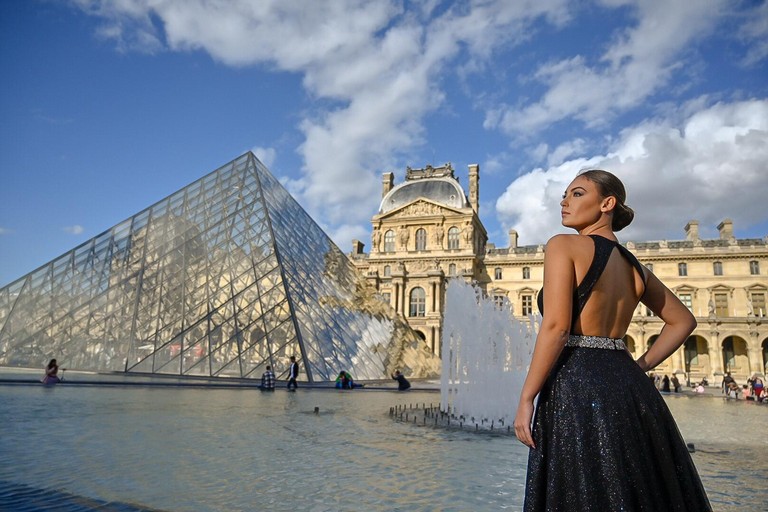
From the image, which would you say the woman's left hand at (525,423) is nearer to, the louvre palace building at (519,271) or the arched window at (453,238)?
the louvre palace building at (519,271)

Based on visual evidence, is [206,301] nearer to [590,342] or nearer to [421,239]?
[590,342]

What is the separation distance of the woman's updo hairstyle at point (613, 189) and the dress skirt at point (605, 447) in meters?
0.62

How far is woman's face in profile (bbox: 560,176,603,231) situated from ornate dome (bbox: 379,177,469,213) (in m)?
42.7

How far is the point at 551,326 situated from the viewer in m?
1.83

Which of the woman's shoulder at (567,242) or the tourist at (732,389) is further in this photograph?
the tourist at (732,389)

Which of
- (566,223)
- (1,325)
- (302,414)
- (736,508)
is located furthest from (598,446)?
(1,325)

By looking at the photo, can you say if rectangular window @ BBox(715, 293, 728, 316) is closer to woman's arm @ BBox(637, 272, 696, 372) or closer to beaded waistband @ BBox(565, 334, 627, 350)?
woman's arm @ BBox(637, 272, 696, 372)

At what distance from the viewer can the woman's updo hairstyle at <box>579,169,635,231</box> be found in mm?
2195

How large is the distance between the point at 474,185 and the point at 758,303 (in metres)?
23.0

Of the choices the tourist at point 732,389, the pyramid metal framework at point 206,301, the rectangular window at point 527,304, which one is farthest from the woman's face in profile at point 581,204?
the rectangular window at point 527,304

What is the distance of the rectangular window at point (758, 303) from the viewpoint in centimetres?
3819

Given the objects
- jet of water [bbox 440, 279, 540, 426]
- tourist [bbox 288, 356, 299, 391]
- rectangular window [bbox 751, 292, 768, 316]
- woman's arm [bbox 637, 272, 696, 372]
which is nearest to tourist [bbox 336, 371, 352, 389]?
tourist [bbox 288, 356, 299, 391]

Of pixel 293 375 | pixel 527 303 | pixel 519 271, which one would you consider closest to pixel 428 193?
pixel 519 271

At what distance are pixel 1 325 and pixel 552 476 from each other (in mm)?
20959
